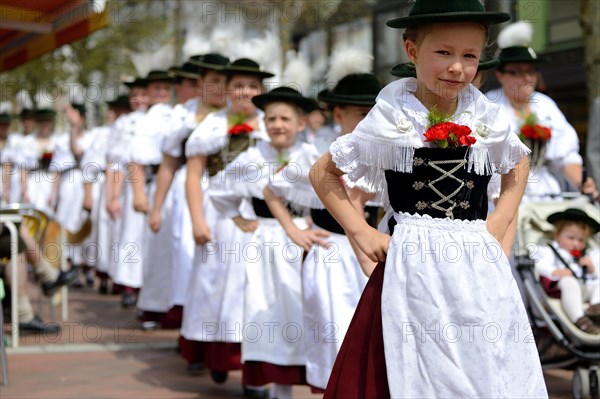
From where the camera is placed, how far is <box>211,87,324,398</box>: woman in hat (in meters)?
6.14

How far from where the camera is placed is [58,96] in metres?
16.5

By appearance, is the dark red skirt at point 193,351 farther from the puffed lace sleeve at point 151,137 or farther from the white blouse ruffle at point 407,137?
the white blouse ruffle at point 407,137

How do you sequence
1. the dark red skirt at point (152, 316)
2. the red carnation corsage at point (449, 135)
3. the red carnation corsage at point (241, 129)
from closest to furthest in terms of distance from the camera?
the red carnation corsage at point (449, 135), the red carnation corsage at point (241, 129), the dark red skirt at point (152, 316)

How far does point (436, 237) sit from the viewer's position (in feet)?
12.7

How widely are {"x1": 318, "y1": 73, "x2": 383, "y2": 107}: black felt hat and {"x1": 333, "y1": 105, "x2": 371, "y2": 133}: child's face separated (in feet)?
0.18

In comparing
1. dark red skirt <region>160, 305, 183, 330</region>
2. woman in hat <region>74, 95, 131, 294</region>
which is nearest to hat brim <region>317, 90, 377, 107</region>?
dark red skirt <region>160, 305, 183, 330</region>

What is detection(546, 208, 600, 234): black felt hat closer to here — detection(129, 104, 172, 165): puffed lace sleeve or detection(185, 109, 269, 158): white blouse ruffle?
detection(185, 109, 269, 158): white blouse ruffle

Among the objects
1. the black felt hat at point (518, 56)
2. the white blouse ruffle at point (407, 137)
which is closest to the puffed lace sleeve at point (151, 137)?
the black felt hat at point (518, 56)

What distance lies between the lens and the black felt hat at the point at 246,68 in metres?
7.32

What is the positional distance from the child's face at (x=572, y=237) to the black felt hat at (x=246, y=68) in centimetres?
230

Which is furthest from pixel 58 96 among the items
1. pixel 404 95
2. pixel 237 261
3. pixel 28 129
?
pixel 404 95

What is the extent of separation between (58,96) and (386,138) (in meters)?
13.3

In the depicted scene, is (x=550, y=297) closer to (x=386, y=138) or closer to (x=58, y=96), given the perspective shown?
(x=386, y=138)

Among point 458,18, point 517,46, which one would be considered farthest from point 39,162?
point 458,18
